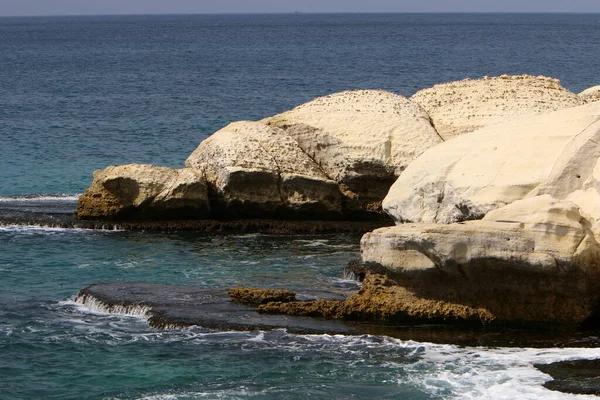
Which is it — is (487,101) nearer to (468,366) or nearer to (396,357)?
(396,357)

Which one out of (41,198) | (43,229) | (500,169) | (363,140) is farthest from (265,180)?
(41,198)

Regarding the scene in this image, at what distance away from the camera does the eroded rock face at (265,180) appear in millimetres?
28375

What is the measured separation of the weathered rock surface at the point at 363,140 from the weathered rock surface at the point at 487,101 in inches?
29.2

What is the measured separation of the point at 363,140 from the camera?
29000 mm

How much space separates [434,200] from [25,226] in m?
12.2

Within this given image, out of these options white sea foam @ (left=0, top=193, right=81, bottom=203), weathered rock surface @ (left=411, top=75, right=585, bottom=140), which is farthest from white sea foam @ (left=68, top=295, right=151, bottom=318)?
white sea foam @ (left=0, top=193, right=81, bottom=203)

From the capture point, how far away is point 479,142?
22.9m

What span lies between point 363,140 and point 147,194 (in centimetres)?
564

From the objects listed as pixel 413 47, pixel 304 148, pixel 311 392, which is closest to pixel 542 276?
pixel 311 392

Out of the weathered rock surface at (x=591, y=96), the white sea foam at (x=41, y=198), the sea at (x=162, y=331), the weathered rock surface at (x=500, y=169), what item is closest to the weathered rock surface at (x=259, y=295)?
the sea at (x=162, y=331)

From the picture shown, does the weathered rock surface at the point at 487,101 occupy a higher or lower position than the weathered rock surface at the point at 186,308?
higher

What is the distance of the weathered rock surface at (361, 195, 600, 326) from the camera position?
18.2 metres

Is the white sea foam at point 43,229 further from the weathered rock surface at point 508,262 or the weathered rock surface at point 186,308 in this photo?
the weathered rock surface at point 508,262

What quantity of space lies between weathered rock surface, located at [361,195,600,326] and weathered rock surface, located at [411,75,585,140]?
10.4 m
